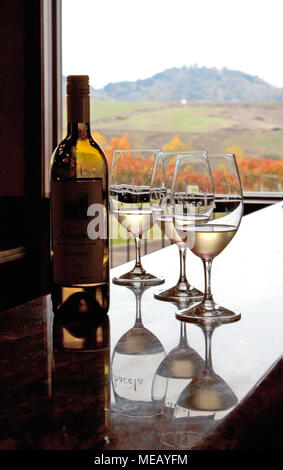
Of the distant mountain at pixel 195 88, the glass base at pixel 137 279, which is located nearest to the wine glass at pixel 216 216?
the glass base at pixel 137 279

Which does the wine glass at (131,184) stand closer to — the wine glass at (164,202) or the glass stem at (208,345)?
the wine glass at (164,202)

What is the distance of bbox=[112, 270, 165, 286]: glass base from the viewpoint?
3.04 feet

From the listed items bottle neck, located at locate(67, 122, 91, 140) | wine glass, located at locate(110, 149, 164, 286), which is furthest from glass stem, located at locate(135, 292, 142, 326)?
bottle neck, located at locate(67, 122, 91, 140)

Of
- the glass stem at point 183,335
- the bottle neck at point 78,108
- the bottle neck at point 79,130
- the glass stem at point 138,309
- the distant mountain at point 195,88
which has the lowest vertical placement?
the glass stem at point 138,309

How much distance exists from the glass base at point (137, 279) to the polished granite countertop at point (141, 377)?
5 centimetres

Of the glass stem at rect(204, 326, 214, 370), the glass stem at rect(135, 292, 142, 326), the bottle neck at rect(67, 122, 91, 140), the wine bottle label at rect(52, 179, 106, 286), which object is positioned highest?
the bottle neck at rect(67, 122, 91, 140)

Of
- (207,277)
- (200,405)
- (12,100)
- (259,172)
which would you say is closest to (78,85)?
(207,277)

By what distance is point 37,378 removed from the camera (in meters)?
0.51

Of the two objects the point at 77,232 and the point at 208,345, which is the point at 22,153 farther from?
the point at 208,345

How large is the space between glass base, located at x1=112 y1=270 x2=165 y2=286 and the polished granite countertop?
5 cm

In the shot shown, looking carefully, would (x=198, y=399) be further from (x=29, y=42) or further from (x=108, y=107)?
(x=108, y=107)

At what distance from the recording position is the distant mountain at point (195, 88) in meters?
4.79

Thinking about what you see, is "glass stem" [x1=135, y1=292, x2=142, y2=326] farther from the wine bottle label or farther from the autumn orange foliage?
the autumn orange foliage

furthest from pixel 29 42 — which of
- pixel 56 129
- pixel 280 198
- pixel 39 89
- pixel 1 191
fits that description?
pixel 280 198
